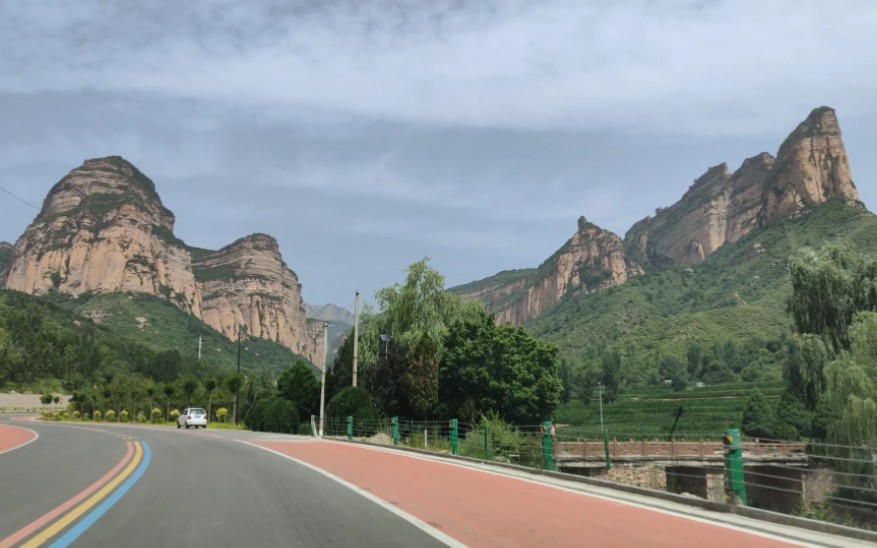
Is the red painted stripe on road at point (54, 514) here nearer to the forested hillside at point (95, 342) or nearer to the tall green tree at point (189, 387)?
the tall green tree at point (189, 387)

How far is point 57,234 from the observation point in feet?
632

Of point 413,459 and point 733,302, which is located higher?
point 733,302

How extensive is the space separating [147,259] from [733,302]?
152658mm

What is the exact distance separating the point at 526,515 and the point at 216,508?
390cm

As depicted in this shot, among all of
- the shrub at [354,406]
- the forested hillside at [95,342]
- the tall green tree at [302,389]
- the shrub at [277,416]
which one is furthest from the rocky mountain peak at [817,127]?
the shrub at [354,406]

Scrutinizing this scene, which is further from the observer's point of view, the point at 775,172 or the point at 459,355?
the point at 775,172

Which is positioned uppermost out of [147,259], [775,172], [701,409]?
[775,172]

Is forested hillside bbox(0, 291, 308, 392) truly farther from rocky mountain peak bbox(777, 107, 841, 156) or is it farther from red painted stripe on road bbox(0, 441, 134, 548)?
rocky mountain peak bbox(777, 107, 841, 156)

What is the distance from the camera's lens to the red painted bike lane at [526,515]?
6.56 meters

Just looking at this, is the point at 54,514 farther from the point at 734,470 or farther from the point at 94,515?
the point at 734,470

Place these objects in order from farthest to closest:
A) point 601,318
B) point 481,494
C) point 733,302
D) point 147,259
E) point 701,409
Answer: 1. point 147,259
2. point 601,318
3. point 733,302
4. point 701,409
5. point 481,494

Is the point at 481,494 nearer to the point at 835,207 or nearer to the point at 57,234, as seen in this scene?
the point at 835,207

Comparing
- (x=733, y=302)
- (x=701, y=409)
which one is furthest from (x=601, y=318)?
(x=701, y=409)

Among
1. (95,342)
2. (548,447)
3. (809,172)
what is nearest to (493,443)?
(548,447)
